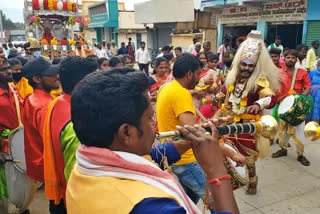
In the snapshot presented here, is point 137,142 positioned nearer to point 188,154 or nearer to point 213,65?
point 188,154

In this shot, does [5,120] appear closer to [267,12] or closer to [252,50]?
[252,50]

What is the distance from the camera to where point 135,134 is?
3.51ft

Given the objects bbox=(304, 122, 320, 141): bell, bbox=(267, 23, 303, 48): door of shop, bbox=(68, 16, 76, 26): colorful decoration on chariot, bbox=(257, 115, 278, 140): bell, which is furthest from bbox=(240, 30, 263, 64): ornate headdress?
bbox=(68, 16, 76, 26): colorful decoration on chariot

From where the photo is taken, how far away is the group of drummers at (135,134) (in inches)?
39.1

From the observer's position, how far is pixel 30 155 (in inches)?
99.6

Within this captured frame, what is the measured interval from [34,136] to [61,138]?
2.60 feet

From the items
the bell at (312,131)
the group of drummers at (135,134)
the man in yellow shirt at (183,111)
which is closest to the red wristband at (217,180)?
the group of drummers at (135,134)

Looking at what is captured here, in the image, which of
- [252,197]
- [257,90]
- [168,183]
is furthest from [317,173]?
[168,183]

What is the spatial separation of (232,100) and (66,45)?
46.1 ft

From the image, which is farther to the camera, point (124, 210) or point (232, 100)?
point (232, 100)

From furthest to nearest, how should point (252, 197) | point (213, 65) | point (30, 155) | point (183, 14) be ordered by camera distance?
point (183, 14), point (213, 65), point (252, 197), point (30, 155)

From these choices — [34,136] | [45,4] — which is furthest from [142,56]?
[34,136]

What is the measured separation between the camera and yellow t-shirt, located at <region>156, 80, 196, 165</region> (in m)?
2.48

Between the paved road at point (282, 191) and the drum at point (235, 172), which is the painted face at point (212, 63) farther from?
the drum at point (235, 172)
